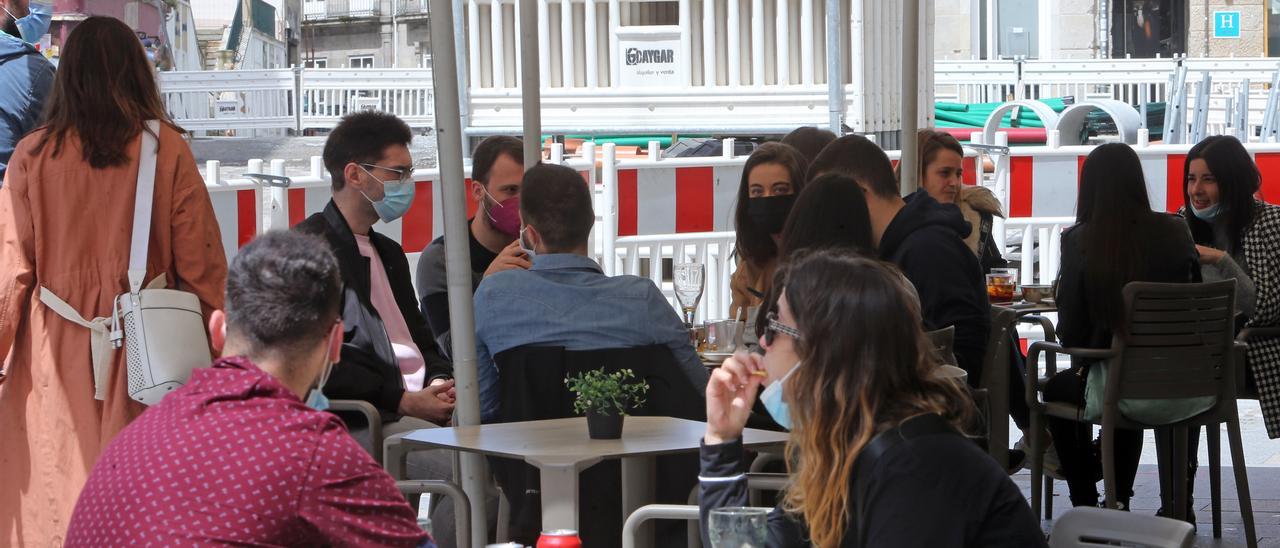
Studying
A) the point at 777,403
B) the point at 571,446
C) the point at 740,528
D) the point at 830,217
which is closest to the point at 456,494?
the point at 571,446

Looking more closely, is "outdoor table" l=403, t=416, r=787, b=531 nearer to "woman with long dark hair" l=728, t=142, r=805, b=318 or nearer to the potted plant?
the potted plant

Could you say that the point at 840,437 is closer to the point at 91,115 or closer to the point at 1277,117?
the point at 91,115

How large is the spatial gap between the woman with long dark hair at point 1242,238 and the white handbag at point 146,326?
371 centimetres

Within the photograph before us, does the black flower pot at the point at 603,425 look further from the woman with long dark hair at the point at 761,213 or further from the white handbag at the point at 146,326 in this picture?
the woman with long dark hair at the point at 761,213

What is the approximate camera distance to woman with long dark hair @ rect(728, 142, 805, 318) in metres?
5.45

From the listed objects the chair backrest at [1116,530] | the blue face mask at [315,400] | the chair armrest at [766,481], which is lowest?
the chair armrest at [766,481]

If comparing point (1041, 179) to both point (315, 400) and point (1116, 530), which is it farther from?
point (315, 400)

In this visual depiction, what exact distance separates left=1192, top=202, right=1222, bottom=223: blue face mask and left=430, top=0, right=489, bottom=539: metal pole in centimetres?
364

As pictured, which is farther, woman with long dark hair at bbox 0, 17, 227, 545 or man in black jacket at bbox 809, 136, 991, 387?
man in black jacket at bbox 809, 136, 991, 387

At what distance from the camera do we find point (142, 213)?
3.99 m

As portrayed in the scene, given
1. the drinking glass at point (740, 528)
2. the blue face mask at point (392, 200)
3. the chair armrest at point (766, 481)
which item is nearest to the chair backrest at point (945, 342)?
the chair armrest at point (766, 481)

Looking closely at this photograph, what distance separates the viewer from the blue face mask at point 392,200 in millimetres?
4844

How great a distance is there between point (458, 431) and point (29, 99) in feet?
6.43

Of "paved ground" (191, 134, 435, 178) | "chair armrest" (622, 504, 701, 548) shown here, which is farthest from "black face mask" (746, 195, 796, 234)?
"paved ground" (191, 134, 435, 178)
